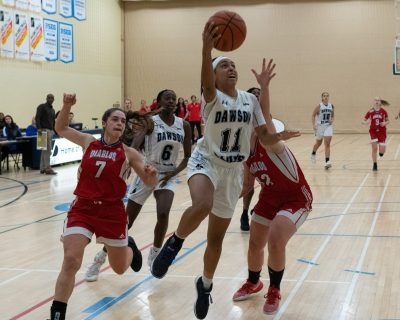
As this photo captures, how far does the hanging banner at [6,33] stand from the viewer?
61.1 ft

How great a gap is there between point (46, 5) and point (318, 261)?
16.8m

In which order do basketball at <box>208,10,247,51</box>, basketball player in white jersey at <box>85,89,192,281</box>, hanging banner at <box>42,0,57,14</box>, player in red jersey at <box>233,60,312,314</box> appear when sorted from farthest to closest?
hanging banner at <box>42,0,57,14</box>, basketball player in white jersey at <box>85,89,192,281</box>, player in red jersey at <box>233,60,312,314</box>, basketball at <box>208,10,247,51</box>

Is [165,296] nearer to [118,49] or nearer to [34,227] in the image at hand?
[34,227]

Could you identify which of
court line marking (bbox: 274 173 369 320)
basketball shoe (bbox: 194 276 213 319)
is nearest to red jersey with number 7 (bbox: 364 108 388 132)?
court line marking (bbox: 274 173 369 320)

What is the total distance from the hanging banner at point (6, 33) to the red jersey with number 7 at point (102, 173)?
15187 mm

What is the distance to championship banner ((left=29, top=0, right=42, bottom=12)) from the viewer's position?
66.0 feet

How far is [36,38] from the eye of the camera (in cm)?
2052

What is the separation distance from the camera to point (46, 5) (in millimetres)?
20891

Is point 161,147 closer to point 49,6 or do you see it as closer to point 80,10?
point 49,6

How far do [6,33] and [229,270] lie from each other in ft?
48.1

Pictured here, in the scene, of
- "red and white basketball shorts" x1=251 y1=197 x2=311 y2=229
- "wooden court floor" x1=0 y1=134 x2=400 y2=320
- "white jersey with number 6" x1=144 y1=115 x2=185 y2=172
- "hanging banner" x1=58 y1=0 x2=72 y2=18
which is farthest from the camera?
"hanging banner" x1=58 y1=0 x2=72 y2=18

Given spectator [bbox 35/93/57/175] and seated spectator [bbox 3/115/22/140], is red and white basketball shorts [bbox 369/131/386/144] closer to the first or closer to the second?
spectator [bbox 35/93/57/175]

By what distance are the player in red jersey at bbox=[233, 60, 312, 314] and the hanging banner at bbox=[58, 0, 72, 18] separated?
60.1 feet

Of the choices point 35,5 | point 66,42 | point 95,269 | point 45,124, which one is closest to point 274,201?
point 95,269
